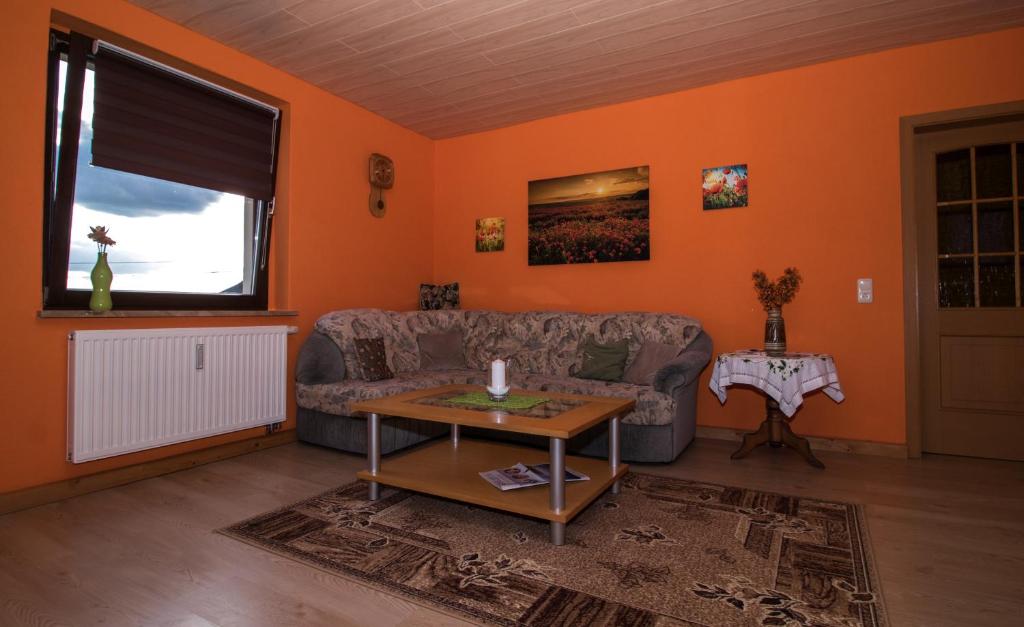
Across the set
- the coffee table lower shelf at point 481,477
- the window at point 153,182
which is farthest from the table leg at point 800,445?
the window at point 153,182

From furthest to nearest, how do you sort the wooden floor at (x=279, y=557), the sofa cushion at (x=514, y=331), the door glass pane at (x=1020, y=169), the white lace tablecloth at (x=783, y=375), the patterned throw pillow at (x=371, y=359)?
the sofa cushion at (x=514, y=331)
the patterned throw pillow at (x=371, y=359)
the door glass pane at (x=1020, y=169)
the white lace tablecloth at (x=783, y=375)
the wooden floor at (x=279, y=557)

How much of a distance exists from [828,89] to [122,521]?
186 inches

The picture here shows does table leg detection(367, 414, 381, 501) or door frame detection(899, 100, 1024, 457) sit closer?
table leg detection(367, 414, 381, 501)

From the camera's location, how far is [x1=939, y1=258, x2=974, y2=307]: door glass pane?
3.43m

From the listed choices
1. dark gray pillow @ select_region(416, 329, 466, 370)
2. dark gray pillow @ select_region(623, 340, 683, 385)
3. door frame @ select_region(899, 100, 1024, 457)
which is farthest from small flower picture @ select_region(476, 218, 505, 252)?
door frame @ select_region(899, 100, 1024, 457)

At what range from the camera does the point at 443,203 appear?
5262mm

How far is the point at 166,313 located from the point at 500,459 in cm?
206

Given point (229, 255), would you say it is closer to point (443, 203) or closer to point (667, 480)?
point (443, 203)

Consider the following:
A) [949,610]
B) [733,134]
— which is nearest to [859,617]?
[949,610]

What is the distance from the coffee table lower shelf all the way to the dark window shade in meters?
2.17

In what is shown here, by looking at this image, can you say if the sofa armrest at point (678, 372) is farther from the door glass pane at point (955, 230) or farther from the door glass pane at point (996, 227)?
the door glass pane at point (996, 227)

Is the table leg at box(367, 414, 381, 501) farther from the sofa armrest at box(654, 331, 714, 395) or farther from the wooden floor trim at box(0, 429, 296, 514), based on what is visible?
the sofa armrest at box(654, 331, 714, 395)

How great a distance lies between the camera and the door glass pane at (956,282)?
343 centimetres

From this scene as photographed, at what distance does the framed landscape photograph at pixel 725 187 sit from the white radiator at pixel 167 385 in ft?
10.5
